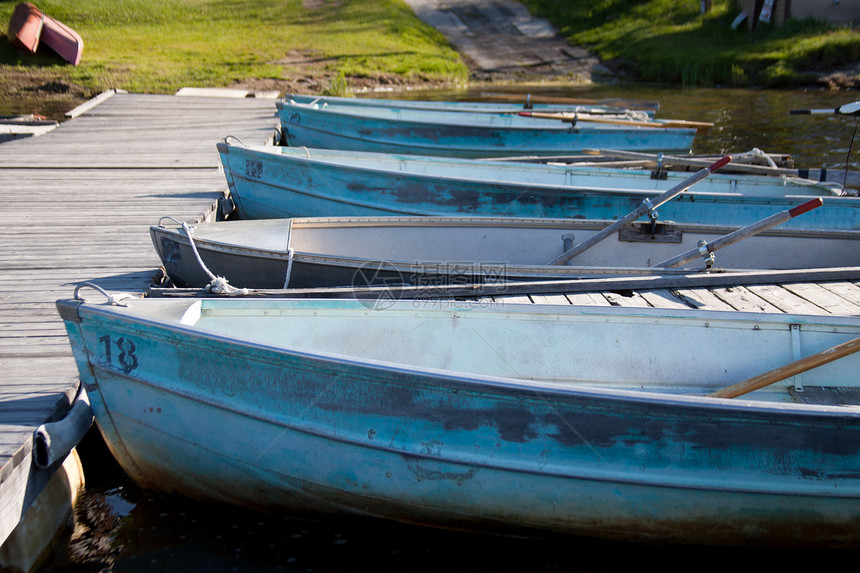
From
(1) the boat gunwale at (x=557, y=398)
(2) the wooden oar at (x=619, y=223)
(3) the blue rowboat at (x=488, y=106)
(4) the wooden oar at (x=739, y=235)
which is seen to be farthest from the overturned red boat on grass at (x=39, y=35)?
(4) the wooden oar at (x=739, y=235)

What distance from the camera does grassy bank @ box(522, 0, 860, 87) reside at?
18078 millimetres

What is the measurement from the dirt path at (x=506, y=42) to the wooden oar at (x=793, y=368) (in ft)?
58.5

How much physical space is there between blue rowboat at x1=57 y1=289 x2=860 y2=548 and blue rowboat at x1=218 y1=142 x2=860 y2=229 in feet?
9.31

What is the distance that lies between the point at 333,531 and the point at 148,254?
3.38m

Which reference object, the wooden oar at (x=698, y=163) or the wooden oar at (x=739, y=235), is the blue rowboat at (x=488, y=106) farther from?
the wooden oar at (x=739, y=235)

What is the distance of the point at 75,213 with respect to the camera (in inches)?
275

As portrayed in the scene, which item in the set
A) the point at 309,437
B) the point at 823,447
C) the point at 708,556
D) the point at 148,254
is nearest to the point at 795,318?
the point at 823,447

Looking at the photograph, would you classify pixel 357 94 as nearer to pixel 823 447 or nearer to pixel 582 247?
pixel 582 247

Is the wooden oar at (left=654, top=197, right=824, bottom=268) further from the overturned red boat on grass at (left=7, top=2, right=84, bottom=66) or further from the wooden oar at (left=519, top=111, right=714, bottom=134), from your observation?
the overturned red boat on grass at (left=7, top=2, right=84, bottom=66)

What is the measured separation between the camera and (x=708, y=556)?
3.46 m

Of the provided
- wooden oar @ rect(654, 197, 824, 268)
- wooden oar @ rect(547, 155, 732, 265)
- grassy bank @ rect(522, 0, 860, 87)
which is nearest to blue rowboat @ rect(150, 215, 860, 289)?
wooden oar @ rect(547, 155, 732, 265)

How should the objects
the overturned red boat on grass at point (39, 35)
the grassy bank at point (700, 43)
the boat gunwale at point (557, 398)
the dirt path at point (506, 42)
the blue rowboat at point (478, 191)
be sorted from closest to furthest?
1. the boat gunwale at point (557, 398)
2. the blue rowboat at point (478, 191)
3. the overturned red boat on grass at point (39, 35)
4. the grassy bank at point (700, 43)
5. the dirt path at point (506, 42)

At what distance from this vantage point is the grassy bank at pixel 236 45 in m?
16.2

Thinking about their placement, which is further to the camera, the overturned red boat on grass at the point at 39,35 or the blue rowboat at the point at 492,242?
the overturned red boat on grass at the point at 39,35
